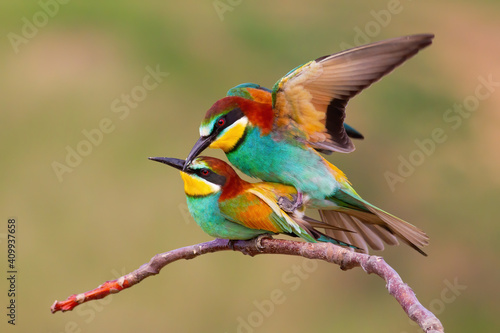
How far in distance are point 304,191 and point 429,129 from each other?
8.48ft

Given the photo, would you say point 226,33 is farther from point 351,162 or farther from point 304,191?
point 304,191

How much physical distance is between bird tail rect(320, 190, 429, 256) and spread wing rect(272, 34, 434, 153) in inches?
7.1

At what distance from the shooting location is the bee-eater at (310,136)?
5.45 ft

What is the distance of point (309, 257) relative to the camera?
54.7 inches

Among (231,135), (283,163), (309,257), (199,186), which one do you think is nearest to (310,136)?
(283,163)

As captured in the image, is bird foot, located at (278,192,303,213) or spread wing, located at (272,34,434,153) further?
bird foot, located at (278,192,303,213)

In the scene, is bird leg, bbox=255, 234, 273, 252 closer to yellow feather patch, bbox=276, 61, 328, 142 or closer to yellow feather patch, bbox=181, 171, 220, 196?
yellow feather patch, bbox=181, 171, 220, 196

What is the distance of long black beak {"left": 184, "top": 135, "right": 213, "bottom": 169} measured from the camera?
1646 millimetres

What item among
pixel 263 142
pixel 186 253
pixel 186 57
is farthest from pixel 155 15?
pixel 186 253

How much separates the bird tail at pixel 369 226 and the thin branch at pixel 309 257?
304 millimetres

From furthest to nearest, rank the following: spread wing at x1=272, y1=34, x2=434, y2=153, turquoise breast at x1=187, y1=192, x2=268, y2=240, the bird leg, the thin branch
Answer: turquoise breast at x1=187, y1=192, x2=268, y2=240
the bird leg
spread wing at x1=272, y1=34, x2=434, y2=153
the thin branch

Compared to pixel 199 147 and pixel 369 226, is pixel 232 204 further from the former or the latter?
pixel 369 226

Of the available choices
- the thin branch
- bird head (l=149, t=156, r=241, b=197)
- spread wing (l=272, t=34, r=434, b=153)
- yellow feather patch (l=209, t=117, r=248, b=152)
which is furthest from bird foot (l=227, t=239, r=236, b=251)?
spread wing (l=272, t=34, r=434, b=153)

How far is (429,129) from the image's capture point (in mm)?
4207
